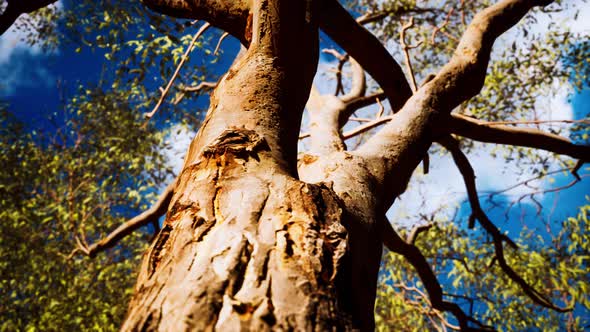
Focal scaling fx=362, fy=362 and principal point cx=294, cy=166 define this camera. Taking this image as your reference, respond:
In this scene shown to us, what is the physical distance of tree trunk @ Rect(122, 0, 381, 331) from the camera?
26.0 inches

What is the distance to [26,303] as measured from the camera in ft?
20.0

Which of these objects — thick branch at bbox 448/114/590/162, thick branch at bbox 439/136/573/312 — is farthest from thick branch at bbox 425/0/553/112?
thick branch at bbox 439/136/573/312

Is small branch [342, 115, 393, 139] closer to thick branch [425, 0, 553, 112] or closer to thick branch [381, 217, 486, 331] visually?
thick branch [425, 0, 553, 112]

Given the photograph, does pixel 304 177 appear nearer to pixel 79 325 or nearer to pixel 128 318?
pixel 128 318

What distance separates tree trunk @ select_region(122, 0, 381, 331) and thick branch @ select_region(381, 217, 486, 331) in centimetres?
203

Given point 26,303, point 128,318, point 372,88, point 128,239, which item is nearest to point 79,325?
point 26,303

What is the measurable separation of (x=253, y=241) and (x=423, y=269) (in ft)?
12.0

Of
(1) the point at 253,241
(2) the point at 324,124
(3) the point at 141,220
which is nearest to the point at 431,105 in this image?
(2) the point at 324,124

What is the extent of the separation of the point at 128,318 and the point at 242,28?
49.4 inches

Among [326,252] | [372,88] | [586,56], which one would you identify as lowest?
[326,252]

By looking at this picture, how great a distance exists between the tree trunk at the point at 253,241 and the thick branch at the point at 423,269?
2031mm

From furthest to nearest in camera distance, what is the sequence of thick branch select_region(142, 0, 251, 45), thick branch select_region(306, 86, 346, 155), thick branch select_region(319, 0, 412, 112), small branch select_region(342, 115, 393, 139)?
1. small branch select_region(342, 115, 393, 139)
2. thick branch select_region(319, 0, 412, 112)
3. thick branch select_region(306, 86, 346, 155)
4. thick branch select_region(142, 0, 251, 45)

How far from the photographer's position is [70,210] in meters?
5.58

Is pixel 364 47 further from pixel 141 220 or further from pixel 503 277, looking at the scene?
pixel 503 277
